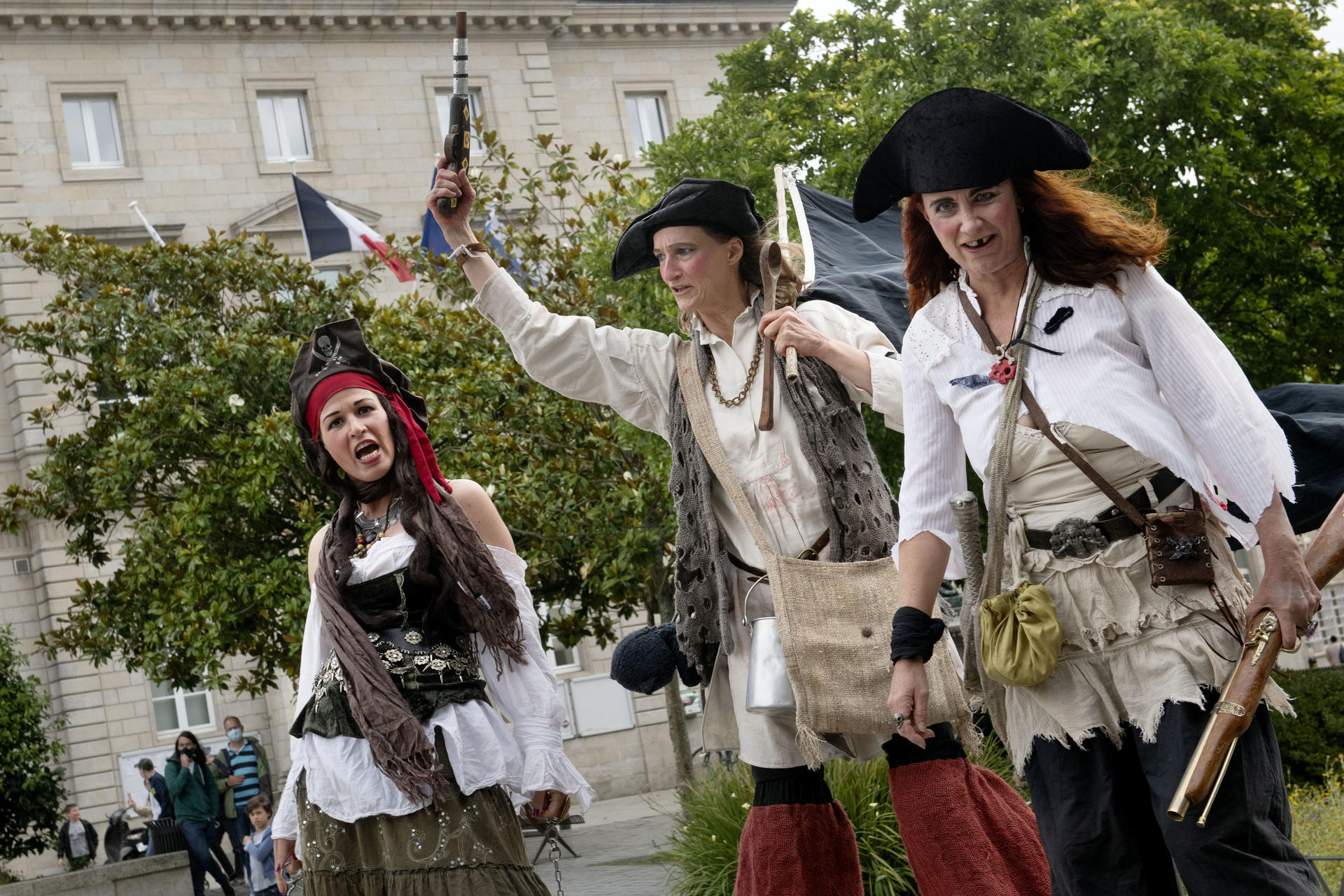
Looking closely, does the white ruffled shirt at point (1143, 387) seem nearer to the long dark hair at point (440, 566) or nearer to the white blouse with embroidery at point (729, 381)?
the white blouse with embroidery at point (729, 381)

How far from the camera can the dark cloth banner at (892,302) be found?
4238 mm

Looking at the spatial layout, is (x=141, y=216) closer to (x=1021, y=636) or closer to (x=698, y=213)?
(x=698, y=213)

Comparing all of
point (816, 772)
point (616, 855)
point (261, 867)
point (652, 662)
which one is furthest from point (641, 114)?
point (816, 772)

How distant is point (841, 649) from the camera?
3564 mm

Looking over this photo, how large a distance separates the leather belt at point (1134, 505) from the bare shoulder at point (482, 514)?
1.74 m

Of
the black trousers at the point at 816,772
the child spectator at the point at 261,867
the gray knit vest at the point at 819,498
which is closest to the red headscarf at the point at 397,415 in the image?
the gray knit vest at the point at 819,498

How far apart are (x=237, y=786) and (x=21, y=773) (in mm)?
2465

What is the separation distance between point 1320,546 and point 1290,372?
1180 cm

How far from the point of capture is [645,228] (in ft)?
13.3

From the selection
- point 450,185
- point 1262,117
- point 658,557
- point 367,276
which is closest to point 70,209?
point 367,276

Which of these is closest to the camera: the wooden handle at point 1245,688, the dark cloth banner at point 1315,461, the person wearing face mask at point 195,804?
the wooden handle at point 1245,688

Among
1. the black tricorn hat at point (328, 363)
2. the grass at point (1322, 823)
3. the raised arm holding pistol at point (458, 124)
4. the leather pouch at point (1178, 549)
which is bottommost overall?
the grass at point (1322, 823)

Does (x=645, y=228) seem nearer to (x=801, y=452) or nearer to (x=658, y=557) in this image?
(x=801, y=452)

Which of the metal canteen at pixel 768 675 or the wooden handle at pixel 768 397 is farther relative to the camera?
the wooden handle at pixel 768 397
